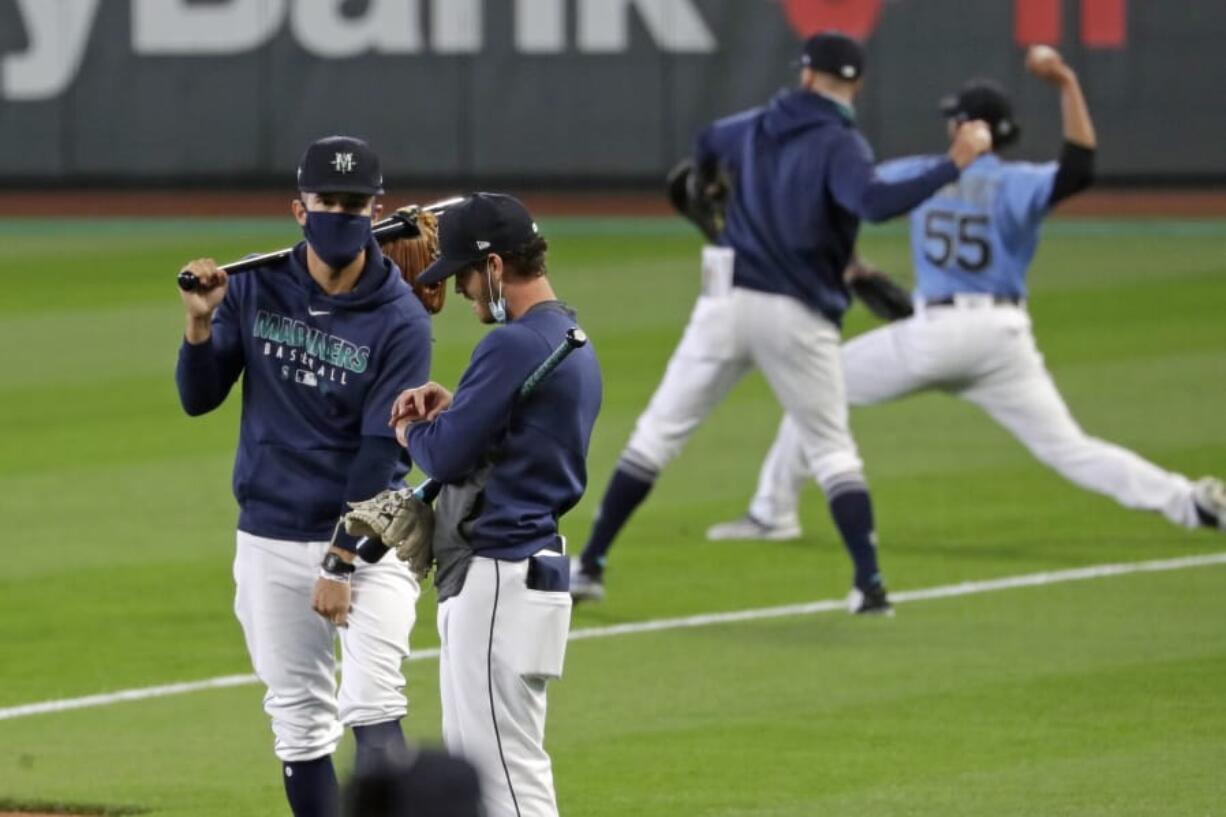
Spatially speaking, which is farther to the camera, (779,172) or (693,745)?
(779,172)

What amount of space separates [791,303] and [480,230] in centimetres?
455

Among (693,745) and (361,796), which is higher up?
(361,796)

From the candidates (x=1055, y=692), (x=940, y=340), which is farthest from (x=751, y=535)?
(x=1055, y=692)

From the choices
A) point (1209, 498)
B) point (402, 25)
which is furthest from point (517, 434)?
point (402, 25)

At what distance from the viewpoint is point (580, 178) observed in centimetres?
2322

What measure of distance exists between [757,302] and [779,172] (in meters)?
0.52

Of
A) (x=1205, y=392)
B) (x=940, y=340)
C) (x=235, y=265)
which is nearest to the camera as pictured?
(x=235, y=265)

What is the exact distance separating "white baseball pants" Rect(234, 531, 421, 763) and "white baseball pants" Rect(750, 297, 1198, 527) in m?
5.09

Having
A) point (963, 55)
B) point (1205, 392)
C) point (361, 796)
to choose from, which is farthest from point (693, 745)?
point (963, 55)

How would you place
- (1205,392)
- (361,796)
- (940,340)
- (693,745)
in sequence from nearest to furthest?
1. (361,796)
2. (693,745)
3. (940,340)
4. (1205,392)

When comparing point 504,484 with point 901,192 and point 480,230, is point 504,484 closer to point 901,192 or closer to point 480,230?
point 480,230

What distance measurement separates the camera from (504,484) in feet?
20.3

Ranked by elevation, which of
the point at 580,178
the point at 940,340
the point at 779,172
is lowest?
the point at 580,178

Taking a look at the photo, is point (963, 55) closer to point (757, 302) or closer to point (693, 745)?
point (757, 302)
